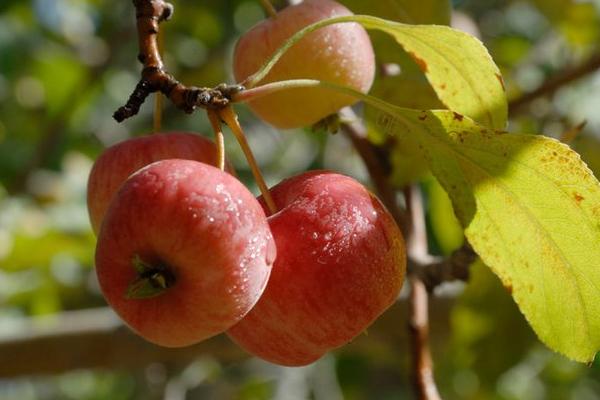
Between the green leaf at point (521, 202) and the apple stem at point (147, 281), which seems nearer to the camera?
the apple stem at point (147, 281)

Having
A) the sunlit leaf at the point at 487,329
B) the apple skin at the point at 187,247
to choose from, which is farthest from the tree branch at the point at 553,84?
the apple skin at the point at 187,247

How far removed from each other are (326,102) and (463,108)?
0.61 ft

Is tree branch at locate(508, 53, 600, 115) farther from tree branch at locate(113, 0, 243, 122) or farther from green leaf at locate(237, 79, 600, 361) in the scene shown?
tree branch at locate(113, 0, 243, 122)

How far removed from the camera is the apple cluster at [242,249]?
993 mm

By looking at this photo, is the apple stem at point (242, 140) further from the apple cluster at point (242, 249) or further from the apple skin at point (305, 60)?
the apple skin at point (305, 60)

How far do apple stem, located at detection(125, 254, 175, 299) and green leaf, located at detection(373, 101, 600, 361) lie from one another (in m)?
0.40

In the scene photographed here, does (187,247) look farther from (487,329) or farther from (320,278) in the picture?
(487,329)

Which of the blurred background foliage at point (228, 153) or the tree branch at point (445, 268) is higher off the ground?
the tree branch at point (445, 268)

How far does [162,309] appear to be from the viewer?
Answer: 1.02 m

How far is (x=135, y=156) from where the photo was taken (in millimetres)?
1230

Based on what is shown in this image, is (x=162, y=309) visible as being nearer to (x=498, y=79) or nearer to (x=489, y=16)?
(x=498, y=79)

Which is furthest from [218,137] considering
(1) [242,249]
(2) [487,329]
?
(2) [487,329]

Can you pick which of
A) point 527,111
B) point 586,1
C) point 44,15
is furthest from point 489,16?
point 44,15

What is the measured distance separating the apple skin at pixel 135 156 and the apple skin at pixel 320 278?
0.47 ft
